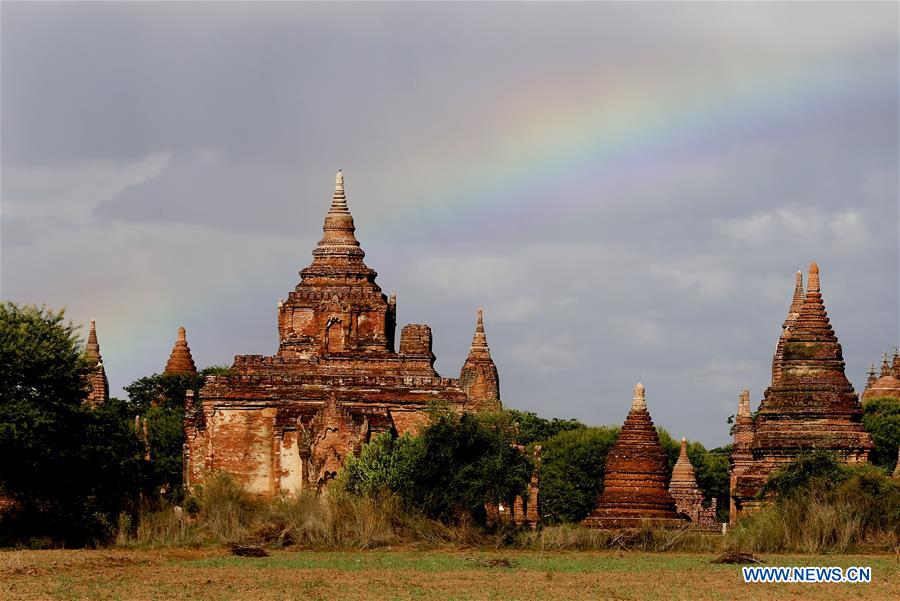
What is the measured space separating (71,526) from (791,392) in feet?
68.9

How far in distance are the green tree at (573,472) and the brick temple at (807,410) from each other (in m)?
16.3

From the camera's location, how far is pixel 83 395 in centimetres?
5081

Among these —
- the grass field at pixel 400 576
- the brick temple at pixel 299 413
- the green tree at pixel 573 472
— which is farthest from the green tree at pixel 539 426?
the grass field at pixel 400 576

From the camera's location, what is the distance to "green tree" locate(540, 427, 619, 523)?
7981 centimetres

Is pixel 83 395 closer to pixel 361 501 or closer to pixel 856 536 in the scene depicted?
pixel 361 501

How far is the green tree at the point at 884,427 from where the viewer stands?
249 feet

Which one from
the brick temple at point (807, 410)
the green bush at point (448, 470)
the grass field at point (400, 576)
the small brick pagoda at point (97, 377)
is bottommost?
the grass field at point (400, 576)

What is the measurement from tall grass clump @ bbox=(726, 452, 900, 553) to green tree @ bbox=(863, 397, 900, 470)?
22423 mm

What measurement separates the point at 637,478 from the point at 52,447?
54.1ft

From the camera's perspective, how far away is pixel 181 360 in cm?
9100

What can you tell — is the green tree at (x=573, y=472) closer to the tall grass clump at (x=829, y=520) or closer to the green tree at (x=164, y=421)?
the green tree at (x=164, y=421)

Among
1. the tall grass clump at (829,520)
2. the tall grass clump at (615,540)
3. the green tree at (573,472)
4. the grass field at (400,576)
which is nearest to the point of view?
the grass field at (400,576)

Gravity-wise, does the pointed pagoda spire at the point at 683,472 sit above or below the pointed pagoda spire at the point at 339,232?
below

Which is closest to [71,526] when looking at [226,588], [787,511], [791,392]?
[226,588]
